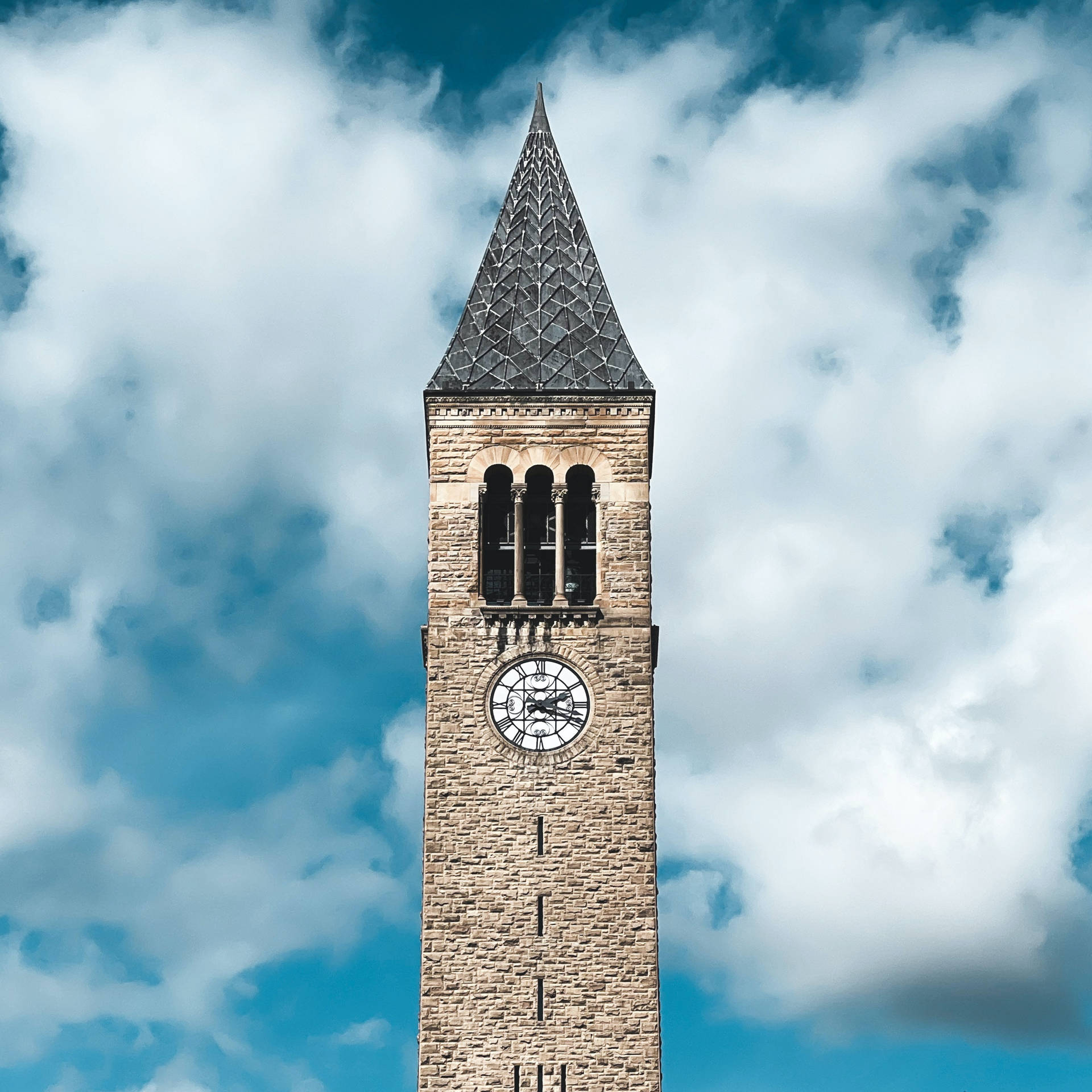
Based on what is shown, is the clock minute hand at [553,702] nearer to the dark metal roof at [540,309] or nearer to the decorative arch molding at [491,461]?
the decorative arch molding at [491,461]

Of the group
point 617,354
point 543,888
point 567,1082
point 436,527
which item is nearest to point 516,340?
point 617,354

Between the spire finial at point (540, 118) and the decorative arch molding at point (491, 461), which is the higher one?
the spire finial at point (540, 118)

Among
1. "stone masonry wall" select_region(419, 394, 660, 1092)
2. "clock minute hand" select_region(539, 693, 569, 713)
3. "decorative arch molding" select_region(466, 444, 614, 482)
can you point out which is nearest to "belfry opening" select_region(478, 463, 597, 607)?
"decorative arch molding" select_region(466, 444, 614, 482)

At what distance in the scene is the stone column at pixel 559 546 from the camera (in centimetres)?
4122

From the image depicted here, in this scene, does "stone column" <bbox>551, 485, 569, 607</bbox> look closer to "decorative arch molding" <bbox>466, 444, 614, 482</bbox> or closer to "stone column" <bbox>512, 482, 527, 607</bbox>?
"decorative arch molding" <bbox>466, 444, 614, 482</bbox>

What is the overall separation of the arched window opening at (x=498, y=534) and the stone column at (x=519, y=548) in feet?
1.80

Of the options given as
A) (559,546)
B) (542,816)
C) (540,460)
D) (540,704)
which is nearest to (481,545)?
(559,546)

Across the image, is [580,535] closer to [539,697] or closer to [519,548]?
[519,548]

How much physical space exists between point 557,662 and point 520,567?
7.49 ft

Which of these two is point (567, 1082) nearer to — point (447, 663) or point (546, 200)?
point (447, 663)

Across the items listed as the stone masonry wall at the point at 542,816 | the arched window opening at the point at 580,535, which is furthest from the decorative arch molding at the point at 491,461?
the arched window opening at the point at 580,535

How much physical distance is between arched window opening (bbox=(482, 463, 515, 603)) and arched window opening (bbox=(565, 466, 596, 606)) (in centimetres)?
128

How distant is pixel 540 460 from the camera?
140 ft

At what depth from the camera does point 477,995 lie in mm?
37875
